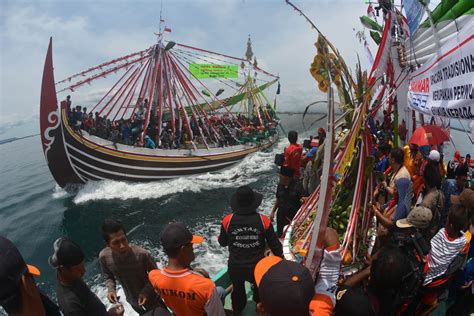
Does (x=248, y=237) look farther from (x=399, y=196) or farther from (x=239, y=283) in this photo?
(x=399, y=196)

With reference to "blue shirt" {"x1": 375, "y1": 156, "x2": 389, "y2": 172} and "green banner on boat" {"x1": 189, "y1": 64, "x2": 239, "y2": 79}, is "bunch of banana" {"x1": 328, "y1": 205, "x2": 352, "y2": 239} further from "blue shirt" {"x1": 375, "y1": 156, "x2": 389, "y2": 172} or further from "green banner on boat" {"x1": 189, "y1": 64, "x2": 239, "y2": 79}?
"green banner on boat" {"x1": 189, "y1": 64, "x2": 239, "y2": 79}

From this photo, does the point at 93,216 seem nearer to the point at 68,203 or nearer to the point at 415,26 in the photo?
the point at 68,203

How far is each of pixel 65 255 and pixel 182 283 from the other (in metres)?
0.91

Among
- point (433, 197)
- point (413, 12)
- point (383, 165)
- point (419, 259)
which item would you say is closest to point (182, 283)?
point (419, 259)

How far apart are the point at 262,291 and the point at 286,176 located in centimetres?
305

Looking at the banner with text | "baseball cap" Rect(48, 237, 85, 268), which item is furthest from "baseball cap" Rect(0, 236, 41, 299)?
the banner with text

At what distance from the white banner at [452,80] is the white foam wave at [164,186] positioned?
503 inches

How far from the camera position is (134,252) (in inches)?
125

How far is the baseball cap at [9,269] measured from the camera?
1739 millimetres

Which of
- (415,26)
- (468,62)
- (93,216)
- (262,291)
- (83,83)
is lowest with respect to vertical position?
(93,216)

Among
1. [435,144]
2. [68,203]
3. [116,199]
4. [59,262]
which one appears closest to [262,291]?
[59,262]

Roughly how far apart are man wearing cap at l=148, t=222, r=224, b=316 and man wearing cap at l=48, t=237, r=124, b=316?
504 millimetres

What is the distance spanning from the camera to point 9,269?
1.76 metres

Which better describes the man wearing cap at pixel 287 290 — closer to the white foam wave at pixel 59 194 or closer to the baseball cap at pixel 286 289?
the baseball cap at pixel 286 289
